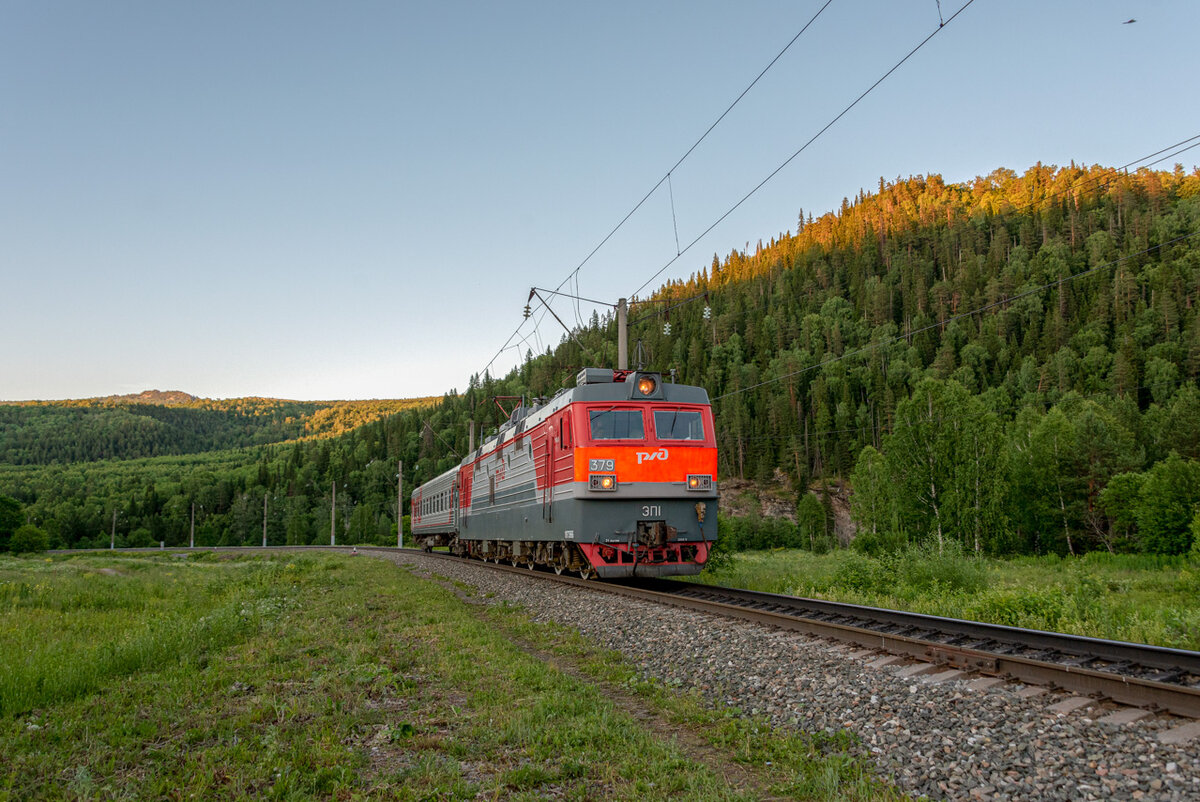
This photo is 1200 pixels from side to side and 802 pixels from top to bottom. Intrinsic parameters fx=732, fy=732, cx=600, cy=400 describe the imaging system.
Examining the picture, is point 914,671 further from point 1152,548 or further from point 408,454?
point 408,454

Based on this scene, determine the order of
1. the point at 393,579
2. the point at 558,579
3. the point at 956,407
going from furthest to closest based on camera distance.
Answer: the point at 956,407 < the point at 393,579 < the point at 558,579

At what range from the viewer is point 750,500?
127438 millimetres

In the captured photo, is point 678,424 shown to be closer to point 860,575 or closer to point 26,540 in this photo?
point 860,575

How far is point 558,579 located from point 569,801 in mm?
14742

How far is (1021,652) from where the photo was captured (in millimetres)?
7883

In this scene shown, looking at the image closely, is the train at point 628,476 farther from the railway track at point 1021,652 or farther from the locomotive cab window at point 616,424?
the railway track at point 1021,652

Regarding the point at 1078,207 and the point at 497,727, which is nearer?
the point at 497,727

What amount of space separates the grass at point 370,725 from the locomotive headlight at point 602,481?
5.11 m

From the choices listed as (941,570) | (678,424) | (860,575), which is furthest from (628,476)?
(941,570)

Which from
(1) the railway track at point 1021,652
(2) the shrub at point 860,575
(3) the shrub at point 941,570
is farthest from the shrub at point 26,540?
(1) the railway track at point 1021,652

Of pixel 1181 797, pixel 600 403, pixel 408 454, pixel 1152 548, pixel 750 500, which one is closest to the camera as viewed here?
pixel 1181 797

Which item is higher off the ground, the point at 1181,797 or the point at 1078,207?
the point at 1078,207

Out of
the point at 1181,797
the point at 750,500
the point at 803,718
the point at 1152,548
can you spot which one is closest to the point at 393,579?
the point at 803,718

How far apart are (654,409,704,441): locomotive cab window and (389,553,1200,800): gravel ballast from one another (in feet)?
22.5
